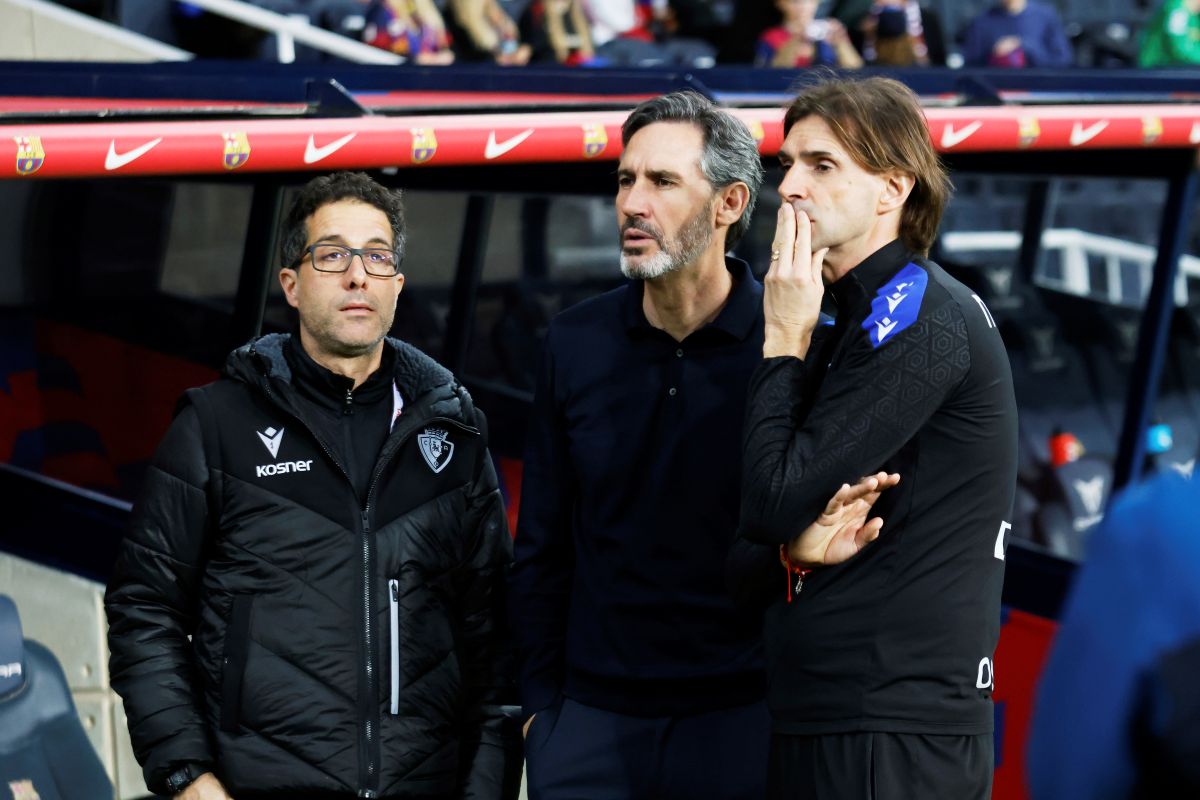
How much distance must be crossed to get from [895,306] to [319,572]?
0.96m

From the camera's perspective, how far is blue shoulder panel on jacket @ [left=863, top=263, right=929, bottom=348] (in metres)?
2.47

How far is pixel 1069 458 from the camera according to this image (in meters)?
6.10

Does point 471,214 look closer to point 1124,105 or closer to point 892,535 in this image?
point 1124,105

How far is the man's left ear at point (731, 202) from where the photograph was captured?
2.93 meters

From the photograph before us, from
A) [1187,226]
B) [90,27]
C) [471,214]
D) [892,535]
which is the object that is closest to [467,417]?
[892,535]

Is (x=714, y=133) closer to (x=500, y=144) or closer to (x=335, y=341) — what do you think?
(x=335, y=341)

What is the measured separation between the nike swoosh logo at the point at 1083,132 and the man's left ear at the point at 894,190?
216 cm

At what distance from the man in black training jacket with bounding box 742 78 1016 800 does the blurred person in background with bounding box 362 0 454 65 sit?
5.68 m

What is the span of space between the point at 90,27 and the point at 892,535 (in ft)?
20.7

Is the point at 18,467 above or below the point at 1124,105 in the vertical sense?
below

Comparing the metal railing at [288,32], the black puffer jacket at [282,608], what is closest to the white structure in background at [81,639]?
the black puffer jacket at [282,608]

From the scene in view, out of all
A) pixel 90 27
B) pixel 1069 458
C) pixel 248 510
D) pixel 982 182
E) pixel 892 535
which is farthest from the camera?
pixel 90 27

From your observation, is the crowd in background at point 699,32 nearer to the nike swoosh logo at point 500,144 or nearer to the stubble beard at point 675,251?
the nike swoosh logo at point 500,144

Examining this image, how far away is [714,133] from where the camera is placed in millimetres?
2920
